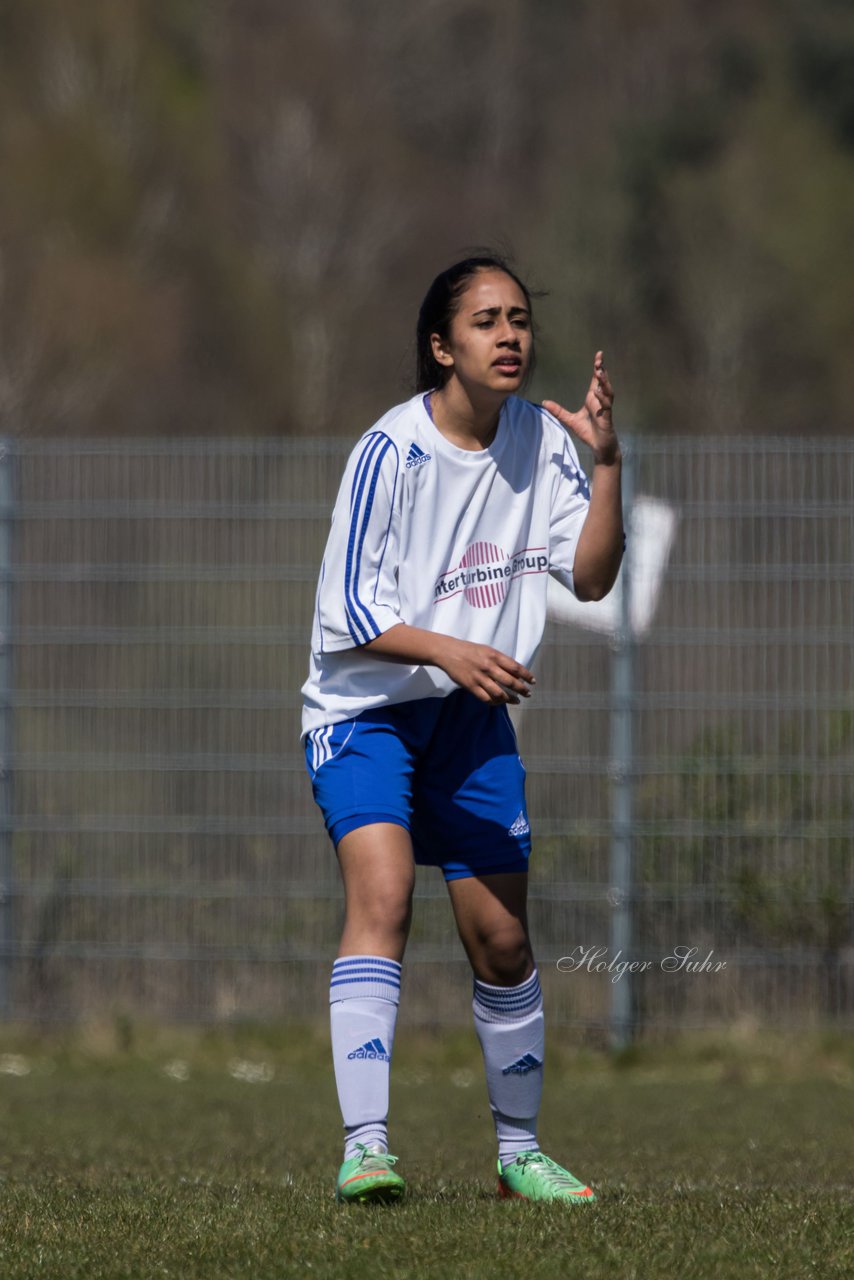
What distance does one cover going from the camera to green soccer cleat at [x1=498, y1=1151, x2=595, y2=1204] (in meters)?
5.07

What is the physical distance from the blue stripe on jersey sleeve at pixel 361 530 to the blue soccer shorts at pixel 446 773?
10.5 inches

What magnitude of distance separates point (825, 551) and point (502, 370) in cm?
514

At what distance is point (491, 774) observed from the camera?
5215mm

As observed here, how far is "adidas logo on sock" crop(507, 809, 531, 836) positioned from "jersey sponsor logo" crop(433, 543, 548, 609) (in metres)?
0.53

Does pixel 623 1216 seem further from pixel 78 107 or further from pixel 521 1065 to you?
pixel 78 107

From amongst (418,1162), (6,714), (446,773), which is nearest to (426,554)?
(446,773)

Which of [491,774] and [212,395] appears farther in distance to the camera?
[212,395]

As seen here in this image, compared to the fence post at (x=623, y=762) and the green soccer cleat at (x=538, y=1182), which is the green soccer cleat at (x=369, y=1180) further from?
the fence post at (x=623, y=762)

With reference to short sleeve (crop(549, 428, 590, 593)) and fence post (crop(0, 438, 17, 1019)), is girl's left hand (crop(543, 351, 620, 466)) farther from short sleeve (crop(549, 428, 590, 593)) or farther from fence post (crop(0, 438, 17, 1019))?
fence post (crop(0, 438, 17, 1019))

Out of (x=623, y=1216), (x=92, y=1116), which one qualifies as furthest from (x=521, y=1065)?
(x=92, y=1116)

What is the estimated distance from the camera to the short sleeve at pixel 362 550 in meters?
5.04

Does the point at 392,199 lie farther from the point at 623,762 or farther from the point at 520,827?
the point at 520,827
